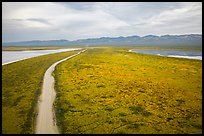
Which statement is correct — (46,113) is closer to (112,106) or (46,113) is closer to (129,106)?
(112,106)

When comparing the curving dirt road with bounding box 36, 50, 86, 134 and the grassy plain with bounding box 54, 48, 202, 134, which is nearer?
the curving dirt road with bounding box 36, 50, 86, 134

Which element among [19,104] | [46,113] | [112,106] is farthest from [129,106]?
[19,104]

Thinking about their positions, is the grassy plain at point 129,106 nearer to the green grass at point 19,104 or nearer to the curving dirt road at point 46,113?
the curving dirt road at point 46,113

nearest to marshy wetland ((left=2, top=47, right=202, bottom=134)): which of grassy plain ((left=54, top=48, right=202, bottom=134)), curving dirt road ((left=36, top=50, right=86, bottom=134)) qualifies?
grassy plain ((left=54, top=48, right=202, bottom=134))

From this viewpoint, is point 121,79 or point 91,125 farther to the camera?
point 121,79

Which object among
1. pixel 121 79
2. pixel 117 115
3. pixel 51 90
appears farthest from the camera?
pixel 121 79

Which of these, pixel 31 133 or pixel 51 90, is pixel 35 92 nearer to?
pixel 51 90

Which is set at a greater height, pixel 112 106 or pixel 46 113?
pixel 112 106

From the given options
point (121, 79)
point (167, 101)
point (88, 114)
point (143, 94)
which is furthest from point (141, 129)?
point (121, 79)

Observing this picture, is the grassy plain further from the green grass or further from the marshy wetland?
the green grass

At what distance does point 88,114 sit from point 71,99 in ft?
14.9

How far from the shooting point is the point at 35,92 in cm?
2330

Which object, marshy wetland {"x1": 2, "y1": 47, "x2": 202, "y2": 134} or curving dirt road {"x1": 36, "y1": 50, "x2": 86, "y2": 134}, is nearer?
curving dirt road {"x1": 36, "y1": 50, "x2": 86, "y2": 134}

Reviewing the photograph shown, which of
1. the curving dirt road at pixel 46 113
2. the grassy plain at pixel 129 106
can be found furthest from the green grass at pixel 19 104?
the grassy plain at pixel 129 106
